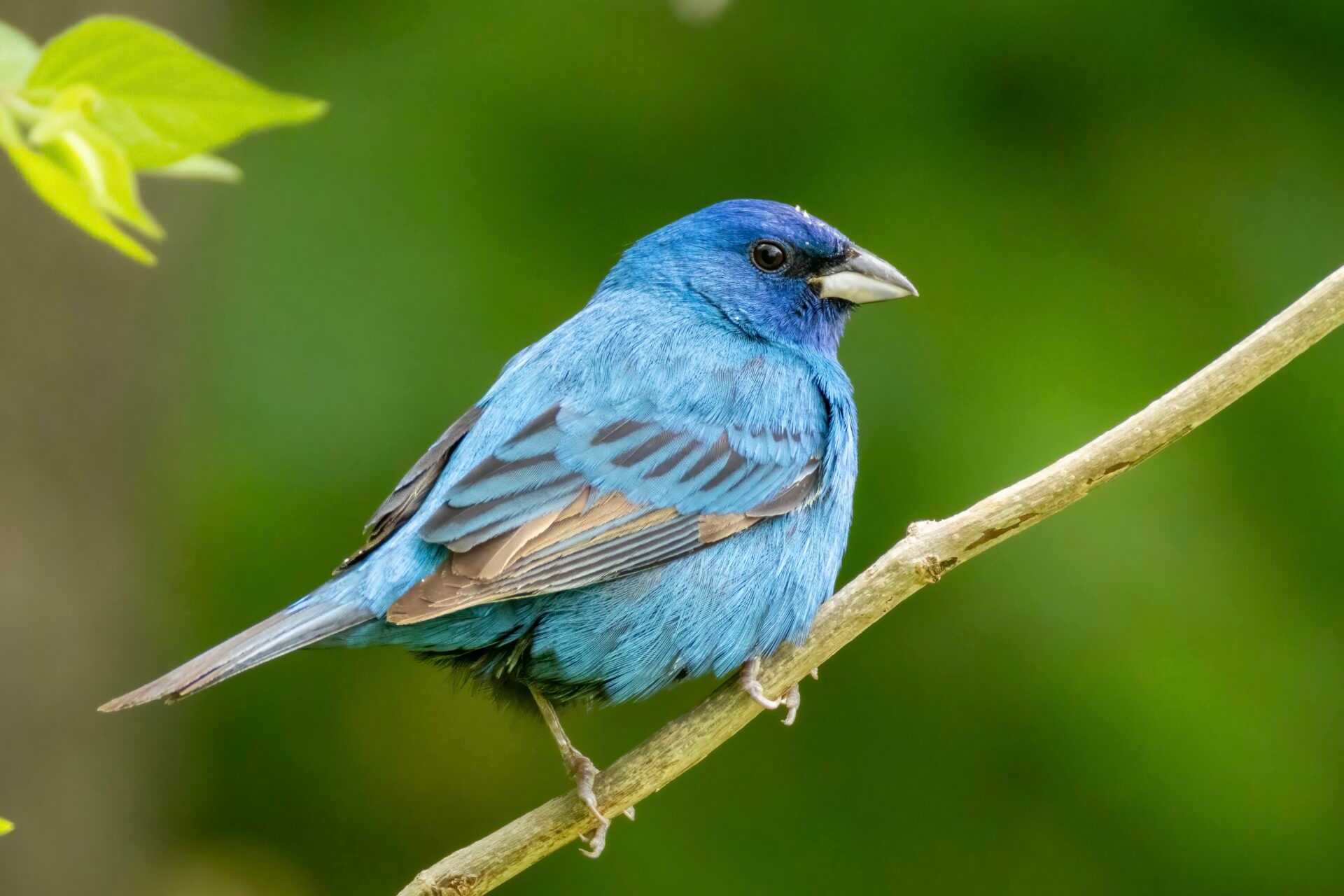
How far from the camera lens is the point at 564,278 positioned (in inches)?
234

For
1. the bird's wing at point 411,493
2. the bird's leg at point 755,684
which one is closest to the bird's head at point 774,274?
the bird's wing at point 411,493

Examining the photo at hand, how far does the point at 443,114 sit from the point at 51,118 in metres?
5.12

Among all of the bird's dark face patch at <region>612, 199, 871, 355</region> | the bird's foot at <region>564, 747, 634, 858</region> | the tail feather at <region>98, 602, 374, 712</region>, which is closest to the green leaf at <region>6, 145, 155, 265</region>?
the tail feather at <region>98, 602, 374, 712</region>

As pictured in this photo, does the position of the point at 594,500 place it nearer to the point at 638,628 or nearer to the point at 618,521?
the point at 618,521

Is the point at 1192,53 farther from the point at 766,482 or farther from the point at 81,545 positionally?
the point at 81,545

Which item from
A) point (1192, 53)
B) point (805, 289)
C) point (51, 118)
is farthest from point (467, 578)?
point (1192, 53)

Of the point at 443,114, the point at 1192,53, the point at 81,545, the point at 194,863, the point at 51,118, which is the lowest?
the point at 194,863

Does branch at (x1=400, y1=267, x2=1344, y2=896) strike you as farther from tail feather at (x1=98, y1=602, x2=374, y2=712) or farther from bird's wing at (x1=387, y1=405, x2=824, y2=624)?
tail feather at (x1=98, y1=602, x2=374, y2=712)

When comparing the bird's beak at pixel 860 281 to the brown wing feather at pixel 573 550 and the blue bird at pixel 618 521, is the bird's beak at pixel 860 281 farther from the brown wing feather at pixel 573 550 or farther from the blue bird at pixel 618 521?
the brown wing feather at pixel 573 550

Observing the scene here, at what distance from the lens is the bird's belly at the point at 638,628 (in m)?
3.38

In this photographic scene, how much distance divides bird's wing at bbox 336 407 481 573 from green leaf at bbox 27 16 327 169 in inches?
91.0

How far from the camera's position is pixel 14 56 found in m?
1.31

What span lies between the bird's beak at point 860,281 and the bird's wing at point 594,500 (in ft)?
1.99

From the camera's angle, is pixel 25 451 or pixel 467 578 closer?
pixel 467 578
